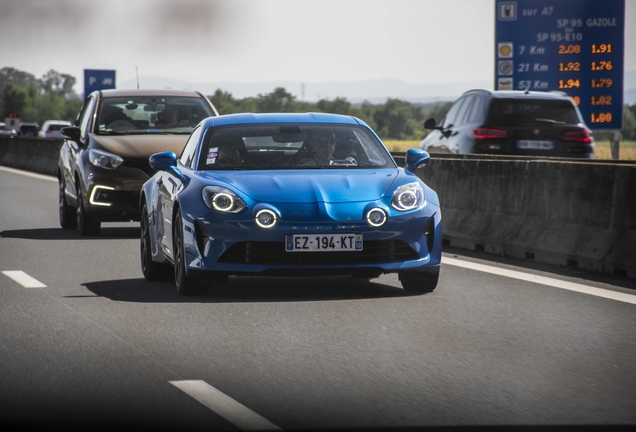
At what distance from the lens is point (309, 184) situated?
355 inches

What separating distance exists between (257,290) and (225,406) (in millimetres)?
4106

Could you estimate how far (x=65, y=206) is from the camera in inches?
614

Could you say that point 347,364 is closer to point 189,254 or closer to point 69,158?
point 189,254

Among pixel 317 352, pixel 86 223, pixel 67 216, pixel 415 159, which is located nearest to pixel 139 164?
pixel 86 223

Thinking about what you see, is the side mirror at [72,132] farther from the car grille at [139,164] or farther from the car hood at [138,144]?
the car grille at [139,164]

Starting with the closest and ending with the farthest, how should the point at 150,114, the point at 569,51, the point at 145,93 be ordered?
the point at 150,114, the point at 145,93, the point at 569,51

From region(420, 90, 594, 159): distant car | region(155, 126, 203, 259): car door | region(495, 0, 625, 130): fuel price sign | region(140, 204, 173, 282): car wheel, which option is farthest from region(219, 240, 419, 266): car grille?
region(495, 0, 625, 130): fuel price sign

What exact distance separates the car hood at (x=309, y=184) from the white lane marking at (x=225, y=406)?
2981 mm

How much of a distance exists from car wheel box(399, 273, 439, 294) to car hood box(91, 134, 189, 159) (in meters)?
5.72

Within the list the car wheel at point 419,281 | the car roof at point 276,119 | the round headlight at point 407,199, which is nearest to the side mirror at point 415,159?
the car roof at point 276,119

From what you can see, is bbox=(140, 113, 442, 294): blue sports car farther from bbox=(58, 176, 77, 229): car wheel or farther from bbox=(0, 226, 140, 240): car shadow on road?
bbox=(58, 176, 77, 229): car wheel

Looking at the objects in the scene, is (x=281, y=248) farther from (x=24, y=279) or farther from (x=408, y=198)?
(x=24, y=279)

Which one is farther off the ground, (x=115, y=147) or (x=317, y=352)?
(x=115, y=147)

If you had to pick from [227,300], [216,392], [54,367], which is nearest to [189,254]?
[227,300]
